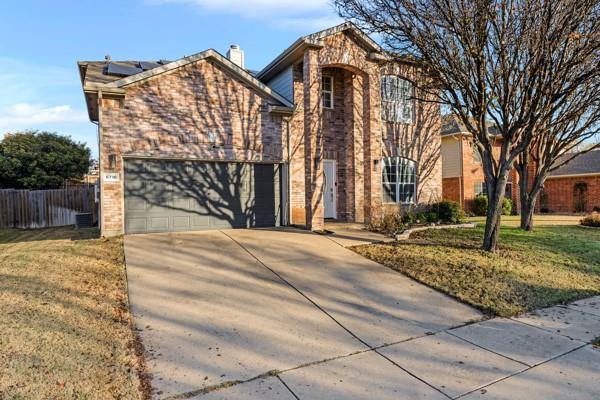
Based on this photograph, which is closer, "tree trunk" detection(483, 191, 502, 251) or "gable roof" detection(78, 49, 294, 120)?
"tree trunk" detection(483, 191, 502, 251)

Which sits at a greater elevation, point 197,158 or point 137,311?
point 197,158

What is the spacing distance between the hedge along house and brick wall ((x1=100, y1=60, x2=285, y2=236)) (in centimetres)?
3

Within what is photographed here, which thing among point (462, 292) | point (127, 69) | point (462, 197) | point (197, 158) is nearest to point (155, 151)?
point (197, 158)

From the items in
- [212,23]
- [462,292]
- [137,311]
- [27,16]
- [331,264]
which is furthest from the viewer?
[212,23]

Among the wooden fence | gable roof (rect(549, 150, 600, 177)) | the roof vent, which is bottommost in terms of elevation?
the wooden fence

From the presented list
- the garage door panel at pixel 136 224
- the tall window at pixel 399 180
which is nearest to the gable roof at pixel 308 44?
the tall window at pixel 399 180

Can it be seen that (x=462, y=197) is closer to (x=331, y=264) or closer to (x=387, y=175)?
(x=387, y=175)

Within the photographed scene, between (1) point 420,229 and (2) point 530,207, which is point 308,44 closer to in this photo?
(1) point 420,229

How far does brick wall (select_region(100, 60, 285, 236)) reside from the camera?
33.0ft

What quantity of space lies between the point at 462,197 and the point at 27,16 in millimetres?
21164

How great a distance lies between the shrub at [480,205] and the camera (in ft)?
65.8

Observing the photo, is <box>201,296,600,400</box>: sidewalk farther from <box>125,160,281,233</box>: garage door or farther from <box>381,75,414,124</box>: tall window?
<box>381,75,414,124</box>: tall window

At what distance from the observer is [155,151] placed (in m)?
10.5

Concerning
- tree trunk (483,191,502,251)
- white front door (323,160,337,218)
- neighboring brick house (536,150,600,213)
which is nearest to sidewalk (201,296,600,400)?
tree trunk (483,191,502,251)
